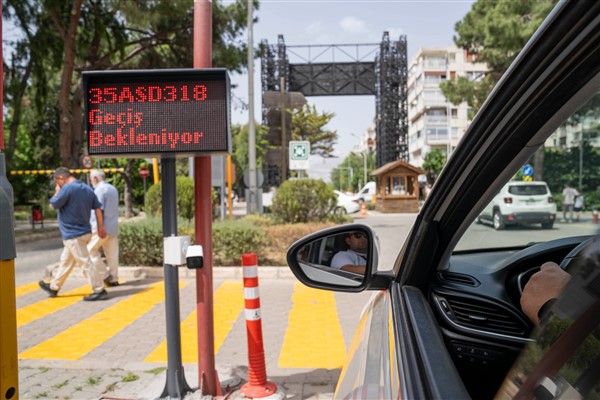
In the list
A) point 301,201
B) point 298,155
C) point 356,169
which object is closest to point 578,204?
point 301,201

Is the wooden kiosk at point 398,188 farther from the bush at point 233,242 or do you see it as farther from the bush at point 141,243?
the bush at point 141,243

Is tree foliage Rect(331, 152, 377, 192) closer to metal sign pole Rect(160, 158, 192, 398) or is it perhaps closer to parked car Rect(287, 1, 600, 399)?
metal sign pole Rect(160, 158, 192, 398)

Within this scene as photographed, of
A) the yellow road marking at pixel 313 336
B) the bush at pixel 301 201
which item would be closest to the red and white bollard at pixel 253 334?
the yellow road marking at pixel 313 336

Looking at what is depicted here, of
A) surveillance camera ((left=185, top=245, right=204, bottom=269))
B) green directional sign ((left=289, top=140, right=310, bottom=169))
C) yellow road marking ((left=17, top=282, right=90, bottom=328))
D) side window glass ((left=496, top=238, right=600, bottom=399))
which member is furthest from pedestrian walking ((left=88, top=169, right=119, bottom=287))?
side window glass ((left=496, top=238, right=600, bottom=399))

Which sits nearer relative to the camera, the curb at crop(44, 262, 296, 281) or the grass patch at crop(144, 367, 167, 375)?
the grass patch at crop(144, 367, 167, 375)

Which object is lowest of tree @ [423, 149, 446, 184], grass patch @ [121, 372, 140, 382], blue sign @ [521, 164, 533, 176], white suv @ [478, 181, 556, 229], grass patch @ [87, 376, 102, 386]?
grass patch @ [87, 376, 102, 386]

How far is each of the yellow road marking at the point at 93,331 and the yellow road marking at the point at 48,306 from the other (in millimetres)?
701

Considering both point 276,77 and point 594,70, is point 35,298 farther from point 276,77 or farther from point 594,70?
point 276,77

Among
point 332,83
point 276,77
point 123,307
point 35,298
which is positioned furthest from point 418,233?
point 332,83

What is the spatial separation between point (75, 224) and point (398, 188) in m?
28.4

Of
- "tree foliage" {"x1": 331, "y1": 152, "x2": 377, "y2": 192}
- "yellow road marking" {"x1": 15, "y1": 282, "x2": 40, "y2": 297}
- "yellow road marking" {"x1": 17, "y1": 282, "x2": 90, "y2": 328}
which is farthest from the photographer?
"tree foliage" {"x1": 331, "y1": 152, "x2": 377, "y2": 192}

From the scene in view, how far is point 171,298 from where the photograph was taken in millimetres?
3795

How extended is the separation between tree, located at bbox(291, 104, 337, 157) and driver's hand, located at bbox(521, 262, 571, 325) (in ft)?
179

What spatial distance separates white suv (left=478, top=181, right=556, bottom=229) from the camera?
1.56 m
